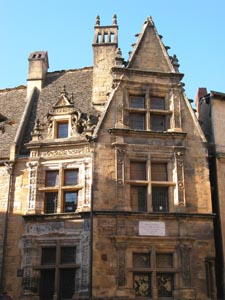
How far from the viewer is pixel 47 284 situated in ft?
52.9

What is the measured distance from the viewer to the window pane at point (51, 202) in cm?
1709

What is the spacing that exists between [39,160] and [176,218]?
17.8ft

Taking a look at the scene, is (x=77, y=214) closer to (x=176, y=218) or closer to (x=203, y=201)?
(x=176, y=218)

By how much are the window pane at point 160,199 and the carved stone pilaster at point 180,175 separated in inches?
21.2

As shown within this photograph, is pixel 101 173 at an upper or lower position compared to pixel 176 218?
upper

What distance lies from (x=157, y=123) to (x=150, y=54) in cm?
302

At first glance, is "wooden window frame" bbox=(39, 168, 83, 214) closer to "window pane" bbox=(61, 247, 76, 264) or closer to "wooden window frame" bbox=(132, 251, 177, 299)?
"window pane" bbox=(61, 247, 76, 264)

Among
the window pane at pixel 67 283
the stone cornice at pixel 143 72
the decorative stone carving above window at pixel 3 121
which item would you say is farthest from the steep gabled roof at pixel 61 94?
the window pane at pixel 67 283

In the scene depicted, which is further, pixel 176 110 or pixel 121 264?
pixel 176 110

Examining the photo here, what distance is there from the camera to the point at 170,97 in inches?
Answer: 734

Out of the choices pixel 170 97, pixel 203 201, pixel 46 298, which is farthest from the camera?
pixel 170 97

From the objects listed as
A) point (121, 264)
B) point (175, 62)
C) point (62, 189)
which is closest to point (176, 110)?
point (175, 62)

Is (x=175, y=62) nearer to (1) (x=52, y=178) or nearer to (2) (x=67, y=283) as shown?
(1) (x=52, y=178)

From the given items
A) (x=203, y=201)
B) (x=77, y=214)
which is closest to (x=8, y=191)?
(x=77, y=214)
